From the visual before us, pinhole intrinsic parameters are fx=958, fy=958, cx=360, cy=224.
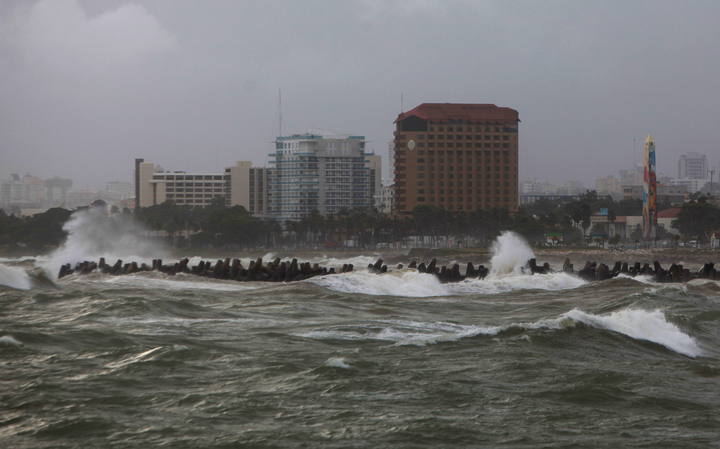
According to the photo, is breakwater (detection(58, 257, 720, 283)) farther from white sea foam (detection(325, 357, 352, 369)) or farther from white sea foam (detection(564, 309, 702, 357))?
white sea foam (detection(325, 357, 352, 369))

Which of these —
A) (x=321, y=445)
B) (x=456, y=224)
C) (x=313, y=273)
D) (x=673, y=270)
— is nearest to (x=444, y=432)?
(x=321, y=445)

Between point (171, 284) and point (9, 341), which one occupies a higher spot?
point (9, 341)

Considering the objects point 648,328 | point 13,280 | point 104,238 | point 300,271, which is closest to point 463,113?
point 104,238

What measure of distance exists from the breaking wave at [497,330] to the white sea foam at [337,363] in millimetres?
2457

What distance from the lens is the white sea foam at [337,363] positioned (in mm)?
14713

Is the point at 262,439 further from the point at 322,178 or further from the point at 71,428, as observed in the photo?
the point at 322,178

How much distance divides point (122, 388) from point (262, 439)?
3.25 metres

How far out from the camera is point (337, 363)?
48.8 ft

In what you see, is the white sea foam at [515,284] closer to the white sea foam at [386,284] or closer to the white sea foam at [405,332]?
the white sea foam at [386,284]

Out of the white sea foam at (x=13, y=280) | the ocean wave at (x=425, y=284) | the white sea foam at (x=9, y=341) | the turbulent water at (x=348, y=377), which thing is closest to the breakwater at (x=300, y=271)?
the ocean wave at (x=425, y=284)

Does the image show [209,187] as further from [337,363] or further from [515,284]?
[337,363]

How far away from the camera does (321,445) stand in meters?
10.6

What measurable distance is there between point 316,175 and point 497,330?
148130 millimetres

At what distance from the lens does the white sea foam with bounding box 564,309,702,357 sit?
18.5m
